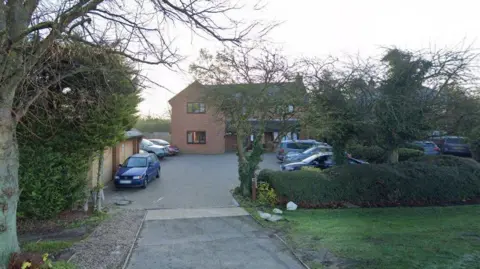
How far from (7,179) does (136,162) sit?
1085 centimetres

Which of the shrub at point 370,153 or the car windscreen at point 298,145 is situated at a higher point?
the car windscreen at point 298,145

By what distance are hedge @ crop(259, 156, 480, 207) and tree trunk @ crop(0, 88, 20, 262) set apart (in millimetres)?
7892

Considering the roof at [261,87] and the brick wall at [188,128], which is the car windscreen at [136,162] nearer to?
the roof at [261,87]

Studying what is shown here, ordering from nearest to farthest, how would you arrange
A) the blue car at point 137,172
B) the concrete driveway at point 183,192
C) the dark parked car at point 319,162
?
the concrete driveway at point 183,192
the blue car at point 137,172
the dark parked car at point 319,162

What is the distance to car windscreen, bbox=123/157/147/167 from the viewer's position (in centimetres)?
1542

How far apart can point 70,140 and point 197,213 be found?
14.5 ft

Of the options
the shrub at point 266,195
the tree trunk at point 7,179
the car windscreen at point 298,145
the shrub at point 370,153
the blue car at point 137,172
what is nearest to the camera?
the tree trunk at point 7,179

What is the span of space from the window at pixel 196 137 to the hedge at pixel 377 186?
21735 mm

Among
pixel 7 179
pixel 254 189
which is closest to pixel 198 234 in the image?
pixel 254 189

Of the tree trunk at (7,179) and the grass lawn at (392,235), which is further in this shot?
the grass lawn at (392,235)

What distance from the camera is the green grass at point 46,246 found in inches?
257

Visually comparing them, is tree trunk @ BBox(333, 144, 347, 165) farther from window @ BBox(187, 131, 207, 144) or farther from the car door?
window @ BBox(187, 131, 207, 144)

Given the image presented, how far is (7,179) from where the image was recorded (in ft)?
15.9

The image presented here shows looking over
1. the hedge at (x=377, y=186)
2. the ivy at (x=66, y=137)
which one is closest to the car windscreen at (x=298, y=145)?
the hedge at (x=377, y=186)
